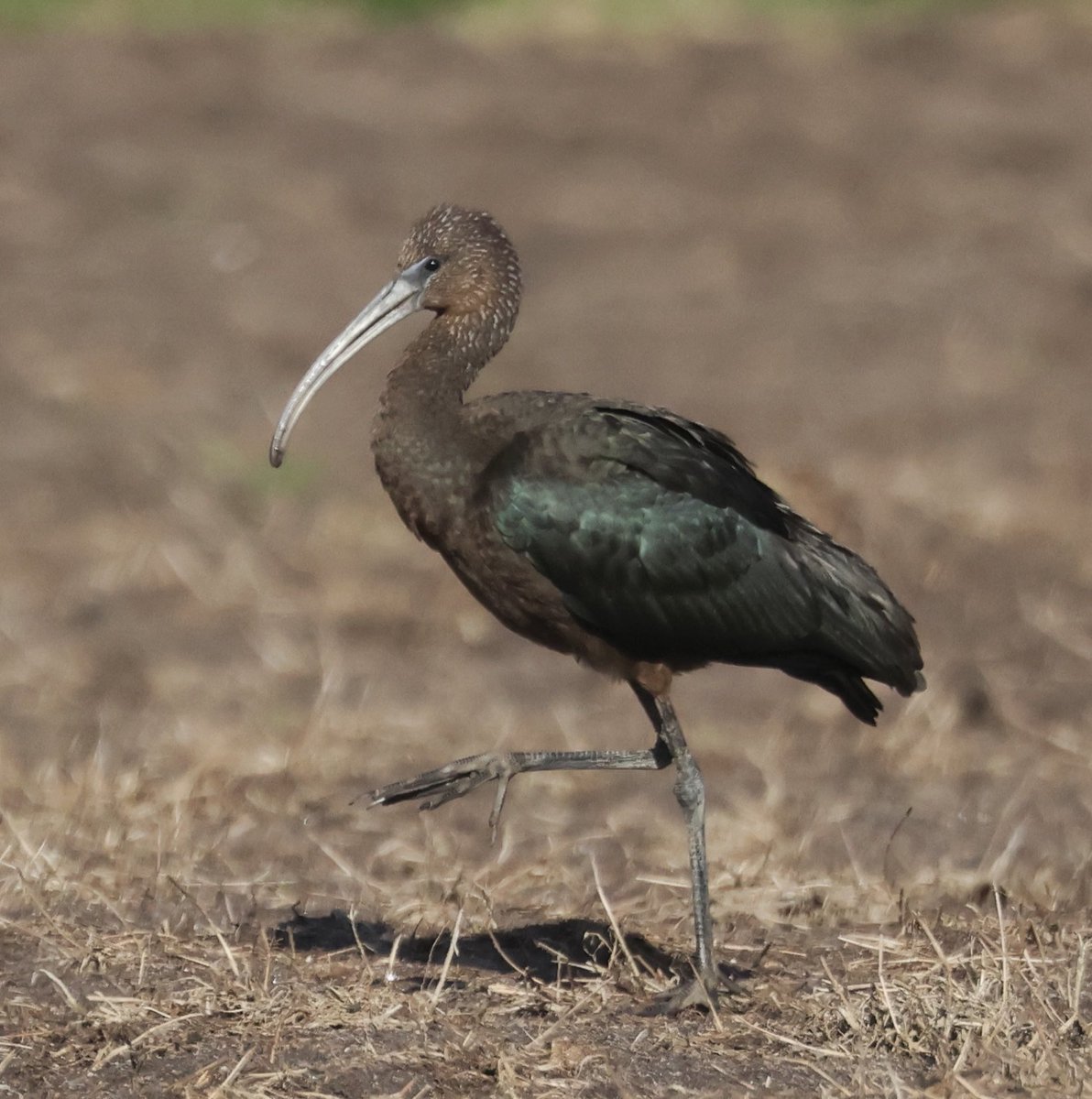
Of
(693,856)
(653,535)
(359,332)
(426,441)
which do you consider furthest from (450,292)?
(693,856)

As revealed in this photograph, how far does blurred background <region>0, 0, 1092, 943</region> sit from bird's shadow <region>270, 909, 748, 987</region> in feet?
1.03

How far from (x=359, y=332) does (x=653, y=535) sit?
107 centimetres

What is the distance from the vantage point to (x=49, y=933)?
20.1 ft

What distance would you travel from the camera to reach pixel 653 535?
20.4 feet

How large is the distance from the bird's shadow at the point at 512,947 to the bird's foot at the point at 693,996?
164 mm

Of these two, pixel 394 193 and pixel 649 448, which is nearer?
pixel 649 448

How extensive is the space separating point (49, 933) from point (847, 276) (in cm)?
1037

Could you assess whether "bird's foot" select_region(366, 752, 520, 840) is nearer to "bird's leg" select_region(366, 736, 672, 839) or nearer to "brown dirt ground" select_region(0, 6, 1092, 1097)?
"bird's leg" select_region(366, 736, 672, 839)

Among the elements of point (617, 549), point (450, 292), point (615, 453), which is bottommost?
point (617, 549)

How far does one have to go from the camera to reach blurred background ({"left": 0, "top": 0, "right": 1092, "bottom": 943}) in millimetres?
7684

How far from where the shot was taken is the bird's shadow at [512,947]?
604 cm

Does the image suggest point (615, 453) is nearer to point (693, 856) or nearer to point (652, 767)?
point (652, 767)

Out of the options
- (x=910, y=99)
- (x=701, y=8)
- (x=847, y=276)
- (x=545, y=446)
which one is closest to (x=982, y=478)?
(x=847, y=276)

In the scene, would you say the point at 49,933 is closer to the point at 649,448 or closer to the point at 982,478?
the point at 649,448
